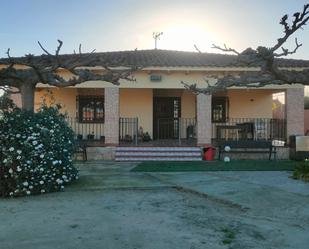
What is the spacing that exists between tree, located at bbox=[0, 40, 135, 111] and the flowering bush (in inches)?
23.2

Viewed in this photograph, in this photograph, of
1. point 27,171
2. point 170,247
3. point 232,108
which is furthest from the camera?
point 232,108

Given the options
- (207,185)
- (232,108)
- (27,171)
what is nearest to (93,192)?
(27,171)

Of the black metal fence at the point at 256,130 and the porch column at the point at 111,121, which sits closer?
the porch column at the point at 111,121

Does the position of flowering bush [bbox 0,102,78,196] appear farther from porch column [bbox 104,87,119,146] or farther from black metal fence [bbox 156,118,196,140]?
black metal fence [bbox 156,118,196,140]

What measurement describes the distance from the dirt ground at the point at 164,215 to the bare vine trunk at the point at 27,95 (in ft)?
6.90

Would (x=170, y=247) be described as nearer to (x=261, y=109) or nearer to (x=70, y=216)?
(x=70, y=216)

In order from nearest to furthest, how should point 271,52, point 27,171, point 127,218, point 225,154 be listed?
point 271,52, point 127,218, point 27,171, point 225,154

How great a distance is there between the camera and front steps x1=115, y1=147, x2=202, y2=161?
17.6 metres

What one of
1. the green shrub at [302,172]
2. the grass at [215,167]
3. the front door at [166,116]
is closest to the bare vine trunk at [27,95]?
the grass at [215,167]

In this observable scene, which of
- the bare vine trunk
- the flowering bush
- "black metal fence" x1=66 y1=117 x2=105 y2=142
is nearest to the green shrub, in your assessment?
the flowering bush

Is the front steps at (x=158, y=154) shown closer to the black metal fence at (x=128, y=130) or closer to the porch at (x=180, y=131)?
the porch at (x=180, y=131)

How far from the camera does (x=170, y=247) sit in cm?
589

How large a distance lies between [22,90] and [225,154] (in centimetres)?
941

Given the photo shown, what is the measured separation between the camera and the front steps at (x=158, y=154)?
1764 cm
